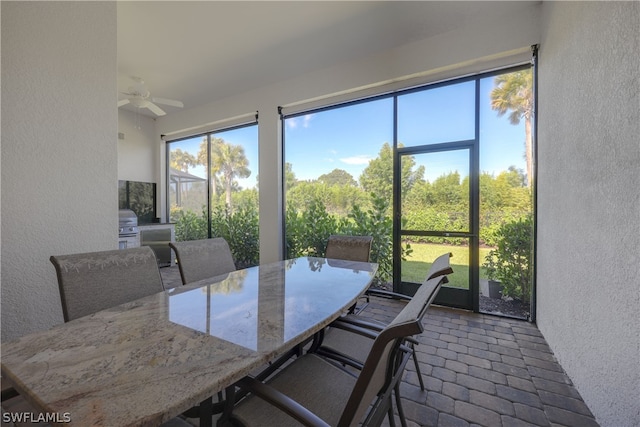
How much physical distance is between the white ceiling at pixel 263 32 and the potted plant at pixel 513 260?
7.76 ft

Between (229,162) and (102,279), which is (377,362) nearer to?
(102,279)

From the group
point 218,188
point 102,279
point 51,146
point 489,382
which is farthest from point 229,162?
point 489,382

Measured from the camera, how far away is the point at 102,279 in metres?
1.46

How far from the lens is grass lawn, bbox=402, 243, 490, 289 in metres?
3.22

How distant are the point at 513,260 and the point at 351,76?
319 centimetres

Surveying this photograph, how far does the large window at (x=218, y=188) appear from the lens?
512 centimetres

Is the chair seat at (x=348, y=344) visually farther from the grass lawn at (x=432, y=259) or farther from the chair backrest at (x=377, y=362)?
the grass lawn at (x=432, y=259)

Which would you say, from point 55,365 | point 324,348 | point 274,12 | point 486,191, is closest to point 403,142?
point 486,191

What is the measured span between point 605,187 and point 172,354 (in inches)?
88.8

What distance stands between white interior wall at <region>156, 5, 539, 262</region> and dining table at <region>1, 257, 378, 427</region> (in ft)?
10.1

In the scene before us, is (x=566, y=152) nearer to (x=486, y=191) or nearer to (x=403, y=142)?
(x=486, y=191)

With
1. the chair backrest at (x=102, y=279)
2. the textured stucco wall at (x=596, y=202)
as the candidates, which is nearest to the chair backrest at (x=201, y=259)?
the chair backrest at (x=102, y=279)

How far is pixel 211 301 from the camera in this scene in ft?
4.57

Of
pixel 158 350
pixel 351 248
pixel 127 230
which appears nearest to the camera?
pixel 158 350
